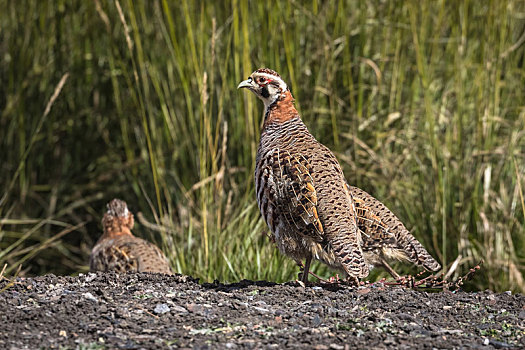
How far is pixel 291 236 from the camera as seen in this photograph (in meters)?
4.63

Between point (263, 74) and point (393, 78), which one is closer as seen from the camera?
point (263, 74)

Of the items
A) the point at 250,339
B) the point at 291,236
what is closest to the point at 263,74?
the point at 291,236

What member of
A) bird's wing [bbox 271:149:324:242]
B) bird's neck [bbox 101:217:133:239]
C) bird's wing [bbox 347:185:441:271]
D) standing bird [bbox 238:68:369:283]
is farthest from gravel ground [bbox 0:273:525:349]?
bird's neck [bbox 101:217:133:239]

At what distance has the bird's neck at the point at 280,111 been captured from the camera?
202 inches

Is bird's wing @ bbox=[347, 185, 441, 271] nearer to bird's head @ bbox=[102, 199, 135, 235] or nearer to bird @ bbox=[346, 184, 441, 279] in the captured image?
bird @ bbox=[346, 184, 441, 279]

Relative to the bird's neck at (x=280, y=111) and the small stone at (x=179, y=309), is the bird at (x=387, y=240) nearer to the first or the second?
the bird's neck at (x=280, y=111)

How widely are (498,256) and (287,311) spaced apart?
107 inches

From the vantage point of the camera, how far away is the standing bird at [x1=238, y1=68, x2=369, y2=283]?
4.42m

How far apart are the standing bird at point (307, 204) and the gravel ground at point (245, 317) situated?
0.24m

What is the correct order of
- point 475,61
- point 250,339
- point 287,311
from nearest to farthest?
point 250,339
point 287,311
point 475,61

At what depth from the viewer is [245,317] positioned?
362cm

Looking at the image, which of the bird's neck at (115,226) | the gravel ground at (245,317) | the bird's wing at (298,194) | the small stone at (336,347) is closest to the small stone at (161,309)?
the gravel ground at (245,317)

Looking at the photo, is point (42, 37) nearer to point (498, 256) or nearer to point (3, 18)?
point (3, 18)

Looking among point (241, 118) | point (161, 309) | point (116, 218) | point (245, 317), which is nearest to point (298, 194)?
point (245, 317)
